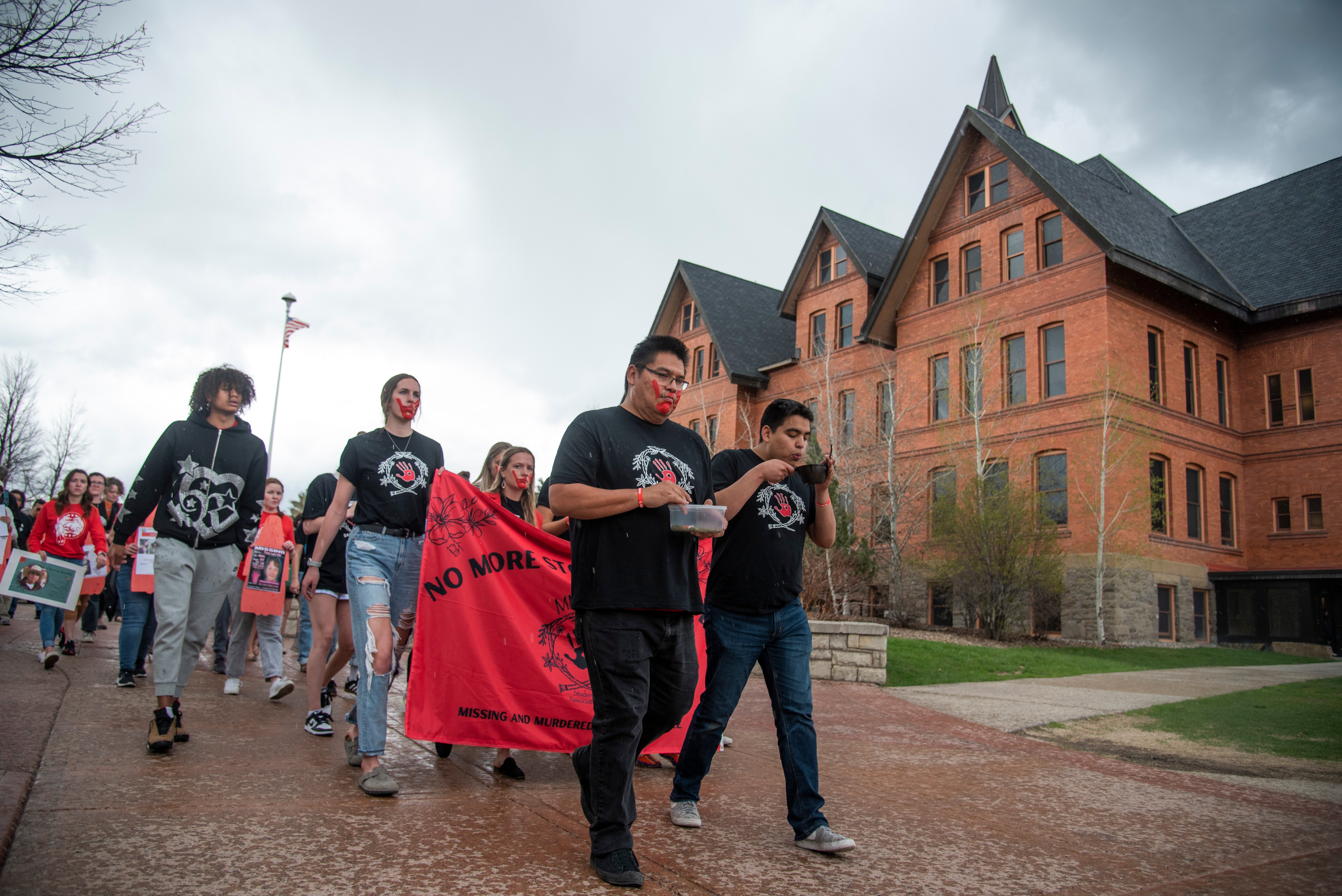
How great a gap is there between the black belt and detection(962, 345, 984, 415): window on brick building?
2177 cm

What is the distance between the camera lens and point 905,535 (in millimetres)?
25438

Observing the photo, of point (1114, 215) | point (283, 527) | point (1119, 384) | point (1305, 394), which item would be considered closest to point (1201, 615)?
point (1305, 394)

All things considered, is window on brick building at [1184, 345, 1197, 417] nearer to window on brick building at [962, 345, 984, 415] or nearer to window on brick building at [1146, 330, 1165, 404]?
window on brick building at [1146, 330, 1165, 404]

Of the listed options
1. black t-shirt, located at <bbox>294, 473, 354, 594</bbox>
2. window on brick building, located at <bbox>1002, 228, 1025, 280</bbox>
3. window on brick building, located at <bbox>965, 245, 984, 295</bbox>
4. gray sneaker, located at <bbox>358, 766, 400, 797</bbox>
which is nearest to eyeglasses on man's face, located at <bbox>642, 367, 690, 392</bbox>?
gray sneaker, located at <bbox>358, 766, 400, 797</bbox>

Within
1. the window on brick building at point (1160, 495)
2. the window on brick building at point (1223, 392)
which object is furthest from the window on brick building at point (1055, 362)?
the window on brick building at point (1223, 392)

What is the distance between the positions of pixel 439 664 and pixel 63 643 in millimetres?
6829

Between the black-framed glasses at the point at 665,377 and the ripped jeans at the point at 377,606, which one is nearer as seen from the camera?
the black-framed glasses at the point at 665,377

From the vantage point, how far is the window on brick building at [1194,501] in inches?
973

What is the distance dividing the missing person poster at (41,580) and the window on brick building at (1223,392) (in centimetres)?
2847

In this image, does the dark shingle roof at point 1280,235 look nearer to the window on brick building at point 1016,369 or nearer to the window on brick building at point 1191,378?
the window on brick building at point 1191,378

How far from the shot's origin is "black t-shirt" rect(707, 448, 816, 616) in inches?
151

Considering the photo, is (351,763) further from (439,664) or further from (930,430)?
(930,430)

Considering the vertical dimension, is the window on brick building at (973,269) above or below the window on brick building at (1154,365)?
above

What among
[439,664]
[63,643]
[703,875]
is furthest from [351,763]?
[63,643]
